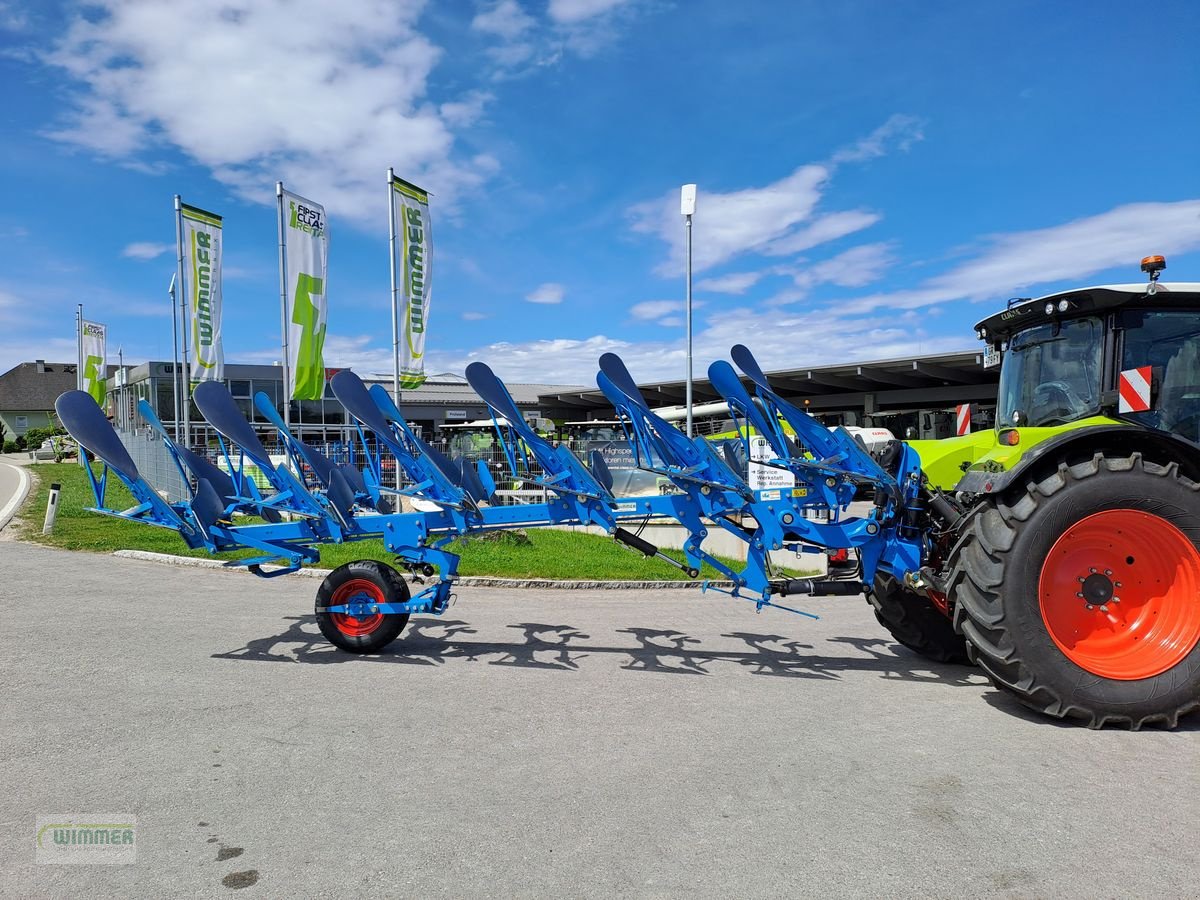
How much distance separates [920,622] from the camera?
5.96 meters

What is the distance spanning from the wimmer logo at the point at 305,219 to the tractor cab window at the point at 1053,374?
13233 millimetres

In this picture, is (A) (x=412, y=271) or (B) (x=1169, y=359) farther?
(A) (x=412, y=271)

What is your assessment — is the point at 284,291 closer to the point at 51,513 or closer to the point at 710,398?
the point at 51,513

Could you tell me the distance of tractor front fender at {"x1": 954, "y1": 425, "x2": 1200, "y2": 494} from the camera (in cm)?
461

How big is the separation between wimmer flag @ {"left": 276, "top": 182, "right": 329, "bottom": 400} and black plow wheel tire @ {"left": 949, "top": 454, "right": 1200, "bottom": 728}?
13131 millimetres

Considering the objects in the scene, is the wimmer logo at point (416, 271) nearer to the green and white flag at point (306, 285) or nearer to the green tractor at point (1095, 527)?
the green and white flag at point (306, 285)

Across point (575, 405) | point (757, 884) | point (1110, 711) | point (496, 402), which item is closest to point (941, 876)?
point (757, 884)

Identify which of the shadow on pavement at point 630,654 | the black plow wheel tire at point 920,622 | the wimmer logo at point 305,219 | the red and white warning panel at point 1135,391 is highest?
the wimmer logo at point 305,219

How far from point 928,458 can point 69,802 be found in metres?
5.78

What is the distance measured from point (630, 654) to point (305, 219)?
485 inches

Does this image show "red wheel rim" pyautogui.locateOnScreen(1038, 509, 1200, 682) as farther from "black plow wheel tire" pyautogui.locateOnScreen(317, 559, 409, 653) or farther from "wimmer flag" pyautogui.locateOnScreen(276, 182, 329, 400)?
"wimmer flag" pyautogui.locateOnScreen(276, 182, 329, 400)

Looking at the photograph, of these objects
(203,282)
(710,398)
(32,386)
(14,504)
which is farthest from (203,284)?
(32,386)

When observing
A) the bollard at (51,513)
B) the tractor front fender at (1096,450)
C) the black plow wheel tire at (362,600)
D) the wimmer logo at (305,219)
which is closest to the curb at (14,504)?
the bollard at (51,513)

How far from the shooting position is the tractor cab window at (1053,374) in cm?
511
